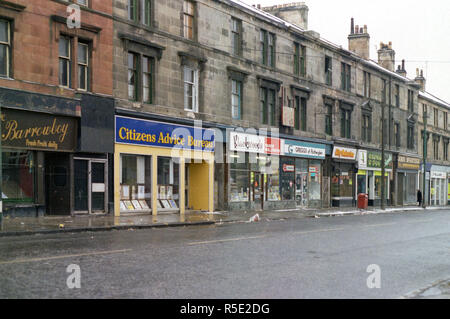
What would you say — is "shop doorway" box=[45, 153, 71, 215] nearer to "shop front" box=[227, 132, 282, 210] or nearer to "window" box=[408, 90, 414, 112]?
"shop front" box=[227, 132, 282, 210]

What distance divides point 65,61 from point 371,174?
31.7 metres

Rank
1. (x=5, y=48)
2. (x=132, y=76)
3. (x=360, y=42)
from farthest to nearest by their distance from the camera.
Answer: (x=360, y=42) < (x=132, y=76) < (x=5, y=48)

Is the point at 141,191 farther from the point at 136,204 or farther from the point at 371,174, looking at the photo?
the point at 371,174

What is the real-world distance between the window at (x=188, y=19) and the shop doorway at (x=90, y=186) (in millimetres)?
8474

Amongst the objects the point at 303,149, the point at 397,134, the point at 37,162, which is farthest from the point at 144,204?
the point at 397,134

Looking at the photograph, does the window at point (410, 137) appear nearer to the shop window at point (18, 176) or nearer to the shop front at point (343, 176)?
the shop front at point (343, 176)

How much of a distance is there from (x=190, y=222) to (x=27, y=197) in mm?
6112

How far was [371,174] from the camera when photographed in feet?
149

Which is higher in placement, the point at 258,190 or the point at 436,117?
the point at 436,117

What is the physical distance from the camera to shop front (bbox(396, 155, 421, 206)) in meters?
50.1

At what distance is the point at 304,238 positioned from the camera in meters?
14.6

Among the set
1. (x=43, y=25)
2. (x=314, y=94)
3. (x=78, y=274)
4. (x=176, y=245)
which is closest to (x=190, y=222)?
(x=176, y=245)

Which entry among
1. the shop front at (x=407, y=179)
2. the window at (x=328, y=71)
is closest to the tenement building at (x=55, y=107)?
the window at (x=328, y=71)

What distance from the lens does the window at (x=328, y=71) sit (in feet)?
128
